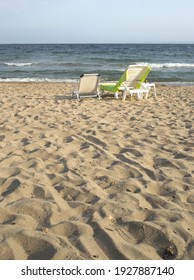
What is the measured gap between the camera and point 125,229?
2.77 meters

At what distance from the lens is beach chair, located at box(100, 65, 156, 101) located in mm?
9062

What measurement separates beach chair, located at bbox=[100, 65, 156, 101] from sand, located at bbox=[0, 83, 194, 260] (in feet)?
9.36

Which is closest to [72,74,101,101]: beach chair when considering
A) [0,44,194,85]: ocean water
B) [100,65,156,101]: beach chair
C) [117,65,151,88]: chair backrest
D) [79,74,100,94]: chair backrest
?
[79,74,100,94]: chair backrest

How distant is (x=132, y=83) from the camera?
31.2 feet

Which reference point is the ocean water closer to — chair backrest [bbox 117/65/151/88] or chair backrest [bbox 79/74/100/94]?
chair backrest [bbox 117/65/151/88]

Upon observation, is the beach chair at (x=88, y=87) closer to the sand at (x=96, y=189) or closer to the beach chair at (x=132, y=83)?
the beach chair at (x=132, y=83)

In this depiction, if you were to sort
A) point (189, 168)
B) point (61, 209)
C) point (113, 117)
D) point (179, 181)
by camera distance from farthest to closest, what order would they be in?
point (113, 117)
point (189, 168)
point (179, 181)
point (61, 209)

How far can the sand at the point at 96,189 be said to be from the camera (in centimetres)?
255

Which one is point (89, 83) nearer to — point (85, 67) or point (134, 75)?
point (134, 75)

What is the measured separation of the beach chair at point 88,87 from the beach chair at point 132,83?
0.93ft
